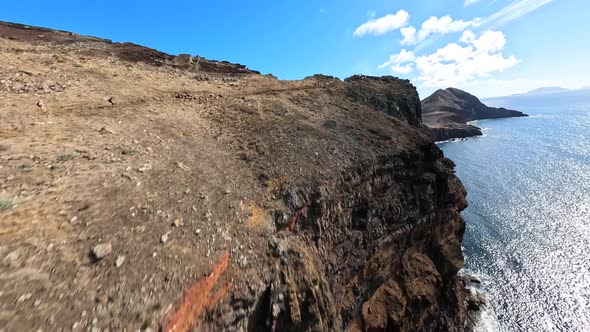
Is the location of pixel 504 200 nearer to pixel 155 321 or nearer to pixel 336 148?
pixel 336 148

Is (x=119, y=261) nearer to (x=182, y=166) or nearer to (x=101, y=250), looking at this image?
(x=101, y=250)

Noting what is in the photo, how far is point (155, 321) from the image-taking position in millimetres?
8281

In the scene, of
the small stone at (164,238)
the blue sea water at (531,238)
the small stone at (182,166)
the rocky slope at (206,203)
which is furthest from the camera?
the blue sea water at (531,238)

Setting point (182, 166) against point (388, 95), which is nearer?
point (182, 166)

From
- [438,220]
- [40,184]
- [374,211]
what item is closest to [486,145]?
[438,220]

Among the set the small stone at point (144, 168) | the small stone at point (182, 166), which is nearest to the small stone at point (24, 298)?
the small stone at point (144, 168)

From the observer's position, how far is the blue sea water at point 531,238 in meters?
35.2

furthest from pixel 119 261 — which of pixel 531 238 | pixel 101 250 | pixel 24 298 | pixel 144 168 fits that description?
pixel 531 238

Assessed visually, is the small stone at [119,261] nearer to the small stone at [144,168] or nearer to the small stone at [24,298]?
the small stone at [24,298]

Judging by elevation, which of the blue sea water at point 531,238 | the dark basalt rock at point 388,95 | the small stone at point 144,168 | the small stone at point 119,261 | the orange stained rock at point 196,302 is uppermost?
the dark basalt rock at point 388,95

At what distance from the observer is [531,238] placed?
48656 millimetres

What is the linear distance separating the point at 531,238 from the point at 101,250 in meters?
59.4

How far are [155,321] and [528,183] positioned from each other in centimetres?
8586

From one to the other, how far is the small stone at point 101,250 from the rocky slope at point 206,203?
0.05 metres
